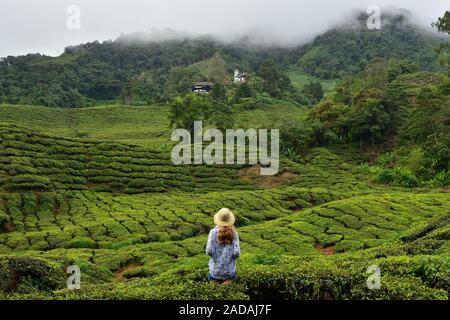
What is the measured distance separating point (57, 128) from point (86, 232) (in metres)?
58.7

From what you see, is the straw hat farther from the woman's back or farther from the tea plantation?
the tea plantation

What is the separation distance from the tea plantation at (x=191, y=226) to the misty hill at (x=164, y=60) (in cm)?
6184

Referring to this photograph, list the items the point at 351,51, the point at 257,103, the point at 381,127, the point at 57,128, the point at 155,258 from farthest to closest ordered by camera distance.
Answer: the point at 351,51, the point at 257,103, the point at 57,128, the point at 381,127, the point at 155,258

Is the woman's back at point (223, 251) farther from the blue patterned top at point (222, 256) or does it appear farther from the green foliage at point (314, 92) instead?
the green foliage at point (314, 92)

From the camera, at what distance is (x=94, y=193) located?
37.6 meters

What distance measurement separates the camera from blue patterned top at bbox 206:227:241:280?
28.2 ft

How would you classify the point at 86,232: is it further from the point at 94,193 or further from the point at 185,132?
the point at 185,132

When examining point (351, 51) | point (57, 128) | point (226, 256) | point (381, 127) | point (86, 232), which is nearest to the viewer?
point (226, 256)

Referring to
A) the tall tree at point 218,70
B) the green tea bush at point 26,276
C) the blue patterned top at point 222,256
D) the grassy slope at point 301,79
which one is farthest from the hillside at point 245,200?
the grassy slope at point 301,79

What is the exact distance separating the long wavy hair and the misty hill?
95.9 meters

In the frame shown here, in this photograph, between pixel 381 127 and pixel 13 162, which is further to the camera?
pixel 381 127

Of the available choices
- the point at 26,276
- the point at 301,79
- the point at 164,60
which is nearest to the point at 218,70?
the point at 301,79

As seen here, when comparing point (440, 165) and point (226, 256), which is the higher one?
point (226, 256)

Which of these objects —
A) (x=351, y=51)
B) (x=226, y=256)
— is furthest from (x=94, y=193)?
(x=351, y=51)
